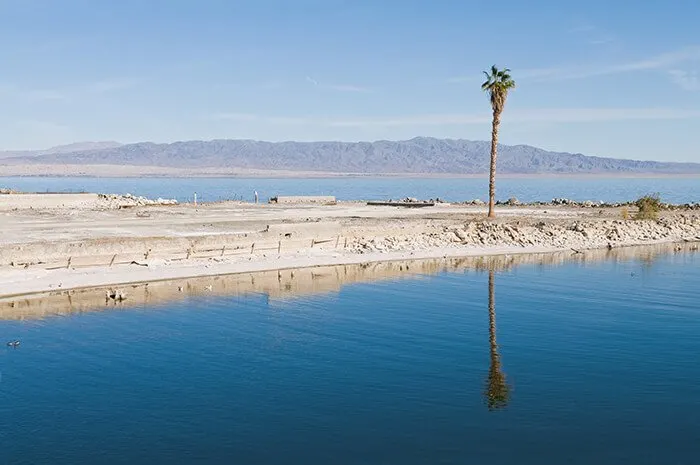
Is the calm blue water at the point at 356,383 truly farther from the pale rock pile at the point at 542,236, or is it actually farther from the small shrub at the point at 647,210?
the small shrub at the point at 647,210

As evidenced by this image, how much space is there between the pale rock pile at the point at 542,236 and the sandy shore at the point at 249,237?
0.08 meters

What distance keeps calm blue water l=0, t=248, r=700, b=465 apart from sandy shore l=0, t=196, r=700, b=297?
25.0 feet

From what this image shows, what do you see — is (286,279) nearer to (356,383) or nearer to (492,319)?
(492,319)

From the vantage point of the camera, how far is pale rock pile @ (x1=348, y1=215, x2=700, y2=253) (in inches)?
1786

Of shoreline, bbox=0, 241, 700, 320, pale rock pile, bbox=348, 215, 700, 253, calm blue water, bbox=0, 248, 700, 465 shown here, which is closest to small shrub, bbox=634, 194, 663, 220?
pale rock pile, bbox=348, 215, 700, 253

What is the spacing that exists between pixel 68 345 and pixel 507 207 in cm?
5891

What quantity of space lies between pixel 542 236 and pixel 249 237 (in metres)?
19.5

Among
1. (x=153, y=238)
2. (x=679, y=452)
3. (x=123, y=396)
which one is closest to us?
(x=679, y=452)

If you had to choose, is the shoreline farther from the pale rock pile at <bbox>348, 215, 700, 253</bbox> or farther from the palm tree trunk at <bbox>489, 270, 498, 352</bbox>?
the palm tree trunk at <bbox>489, 270, 498, 352</bbox>

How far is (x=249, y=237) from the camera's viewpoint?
41344 mm

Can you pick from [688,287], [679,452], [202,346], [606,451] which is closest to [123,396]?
[202,346]

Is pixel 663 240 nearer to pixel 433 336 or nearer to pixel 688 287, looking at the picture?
pixel 688 287

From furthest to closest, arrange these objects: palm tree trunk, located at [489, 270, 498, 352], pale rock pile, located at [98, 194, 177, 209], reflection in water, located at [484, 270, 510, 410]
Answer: pale rock pile, located at [98, 194, 177, 209] < palm tree trunk, located at [489, 270, 498, 352] < reflection in water, located at [484, 270, 510, 410]

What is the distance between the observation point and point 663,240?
5497cm
